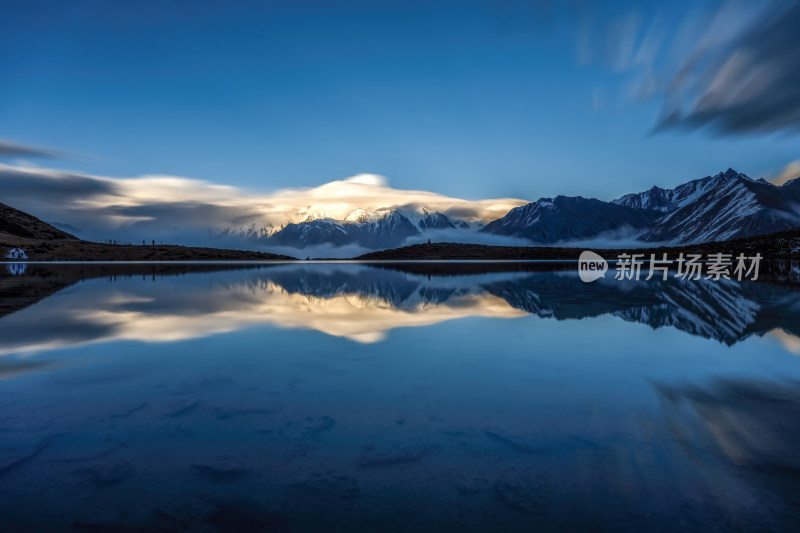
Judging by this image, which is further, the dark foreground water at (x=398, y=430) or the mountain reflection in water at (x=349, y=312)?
the mountain reflection in water at (x=349, y=312)

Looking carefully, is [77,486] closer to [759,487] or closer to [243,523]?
[243,523]

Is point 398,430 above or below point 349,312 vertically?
above

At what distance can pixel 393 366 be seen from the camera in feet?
50.1

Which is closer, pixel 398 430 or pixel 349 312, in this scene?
pixel 398 430

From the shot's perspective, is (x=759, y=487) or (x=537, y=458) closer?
(x=759, y=487)

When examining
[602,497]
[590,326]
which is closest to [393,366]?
[602,497]

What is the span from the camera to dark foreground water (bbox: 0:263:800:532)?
6684mm

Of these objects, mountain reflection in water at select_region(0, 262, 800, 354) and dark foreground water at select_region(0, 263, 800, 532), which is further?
mountain reflection in water at select_region(0, 262, 800, 354)

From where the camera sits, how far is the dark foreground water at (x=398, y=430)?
6684mm

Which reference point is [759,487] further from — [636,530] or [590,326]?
[590,326]

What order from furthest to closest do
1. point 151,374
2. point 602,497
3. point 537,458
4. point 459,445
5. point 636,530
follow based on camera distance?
point 151,374, point 459,445, point 537,458, point 602,497, point 636,530

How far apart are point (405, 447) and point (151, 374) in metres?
9.31

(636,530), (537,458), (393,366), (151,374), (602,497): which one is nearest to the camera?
(636,530)

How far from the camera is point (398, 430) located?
9.71 m
